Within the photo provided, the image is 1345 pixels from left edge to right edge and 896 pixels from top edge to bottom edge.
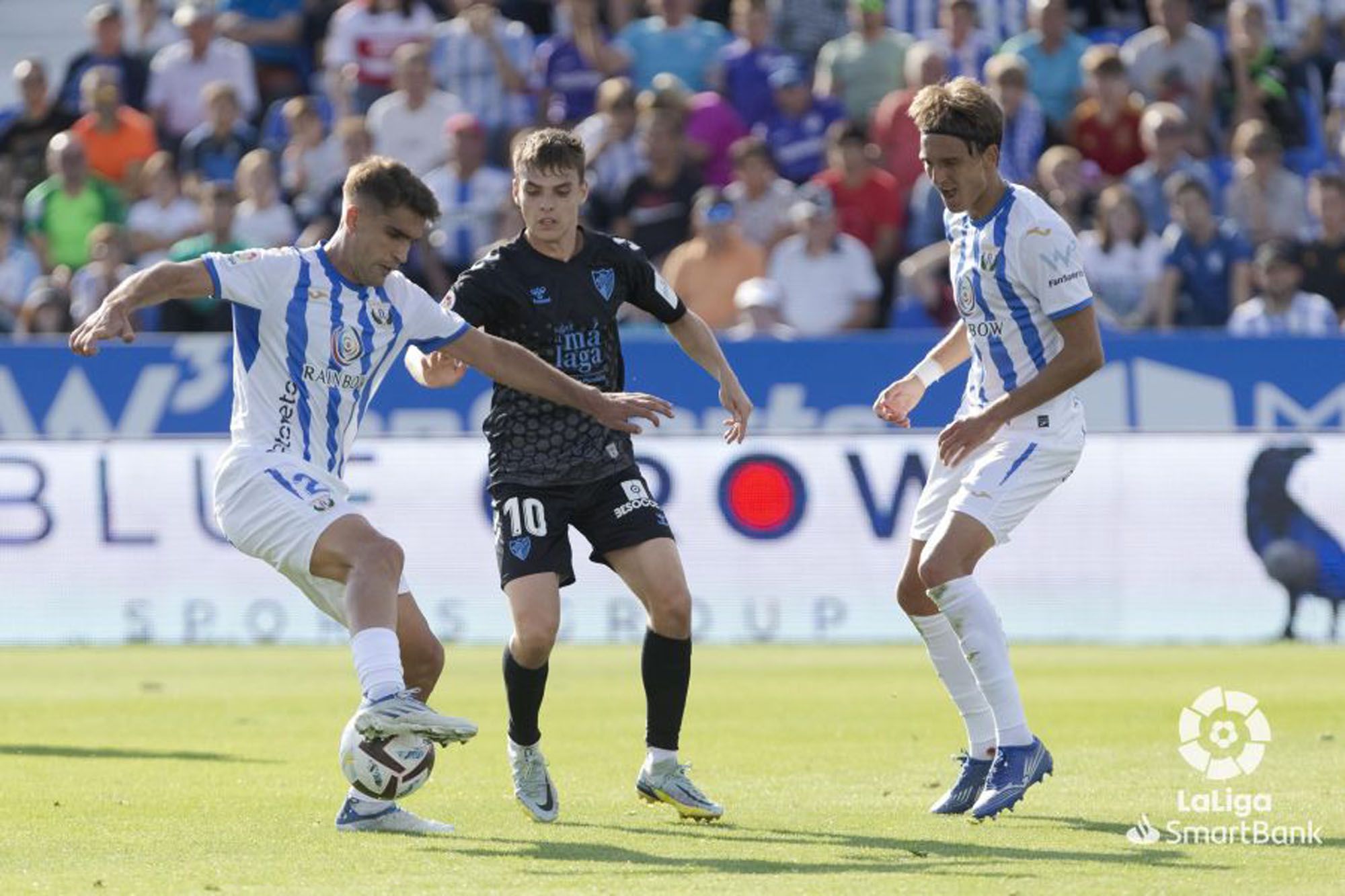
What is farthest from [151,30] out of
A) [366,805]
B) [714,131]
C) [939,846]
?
[939,846]

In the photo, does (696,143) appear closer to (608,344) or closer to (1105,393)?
(1105,393)

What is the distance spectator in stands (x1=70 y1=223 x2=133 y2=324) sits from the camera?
18.6 metres

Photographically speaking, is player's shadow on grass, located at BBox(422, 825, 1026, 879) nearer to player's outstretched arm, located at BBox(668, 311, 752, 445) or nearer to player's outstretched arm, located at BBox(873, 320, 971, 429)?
player's outstretched arm, located at BBox(668, 311, 752, 445)

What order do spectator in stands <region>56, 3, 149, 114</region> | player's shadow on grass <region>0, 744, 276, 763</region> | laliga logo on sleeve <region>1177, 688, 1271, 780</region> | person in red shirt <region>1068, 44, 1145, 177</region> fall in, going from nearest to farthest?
laliga logo on sleeve <region>1177, 688, 1271, 780</region>, player's shadow on grass <region>0, 744, 276, 763</region>, person in red shirt <region>1068, 44, 1145, 177</region>, spectator in stands <region>56, 3, 149, 114</region>

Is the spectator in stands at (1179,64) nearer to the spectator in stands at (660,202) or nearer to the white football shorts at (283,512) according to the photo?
the spectator in stands at (660,202)

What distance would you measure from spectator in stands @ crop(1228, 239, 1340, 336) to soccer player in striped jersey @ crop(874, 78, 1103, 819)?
9.84 meters

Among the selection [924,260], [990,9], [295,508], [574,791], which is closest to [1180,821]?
[574,791]

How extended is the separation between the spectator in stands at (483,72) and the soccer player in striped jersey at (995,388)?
12196 millimetres

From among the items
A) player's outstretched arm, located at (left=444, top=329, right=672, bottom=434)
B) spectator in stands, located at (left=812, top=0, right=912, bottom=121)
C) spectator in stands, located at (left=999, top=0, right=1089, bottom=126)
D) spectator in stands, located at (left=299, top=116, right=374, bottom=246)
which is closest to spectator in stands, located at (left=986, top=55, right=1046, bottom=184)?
spectator in stands, located at (left=999, top=0, right=1089, bottom=126)

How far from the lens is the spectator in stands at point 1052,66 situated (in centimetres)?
1984

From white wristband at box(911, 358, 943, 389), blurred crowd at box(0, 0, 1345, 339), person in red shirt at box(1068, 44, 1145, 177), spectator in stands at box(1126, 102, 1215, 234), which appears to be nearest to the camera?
white wristband at box(911, 358, 943, 389)

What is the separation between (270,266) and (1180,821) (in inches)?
135

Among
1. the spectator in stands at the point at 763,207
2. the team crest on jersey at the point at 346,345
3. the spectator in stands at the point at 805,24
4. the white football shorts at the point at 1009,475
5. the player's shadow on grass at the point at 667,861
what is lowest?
the player's shadow on grass at the point at 667,861

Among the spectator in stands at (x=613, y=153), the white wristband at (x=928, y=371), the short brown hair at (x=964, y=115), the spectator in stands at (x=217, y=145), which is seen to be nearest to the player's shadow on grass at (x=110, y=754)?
the white wristband at (x=928, y=371)
